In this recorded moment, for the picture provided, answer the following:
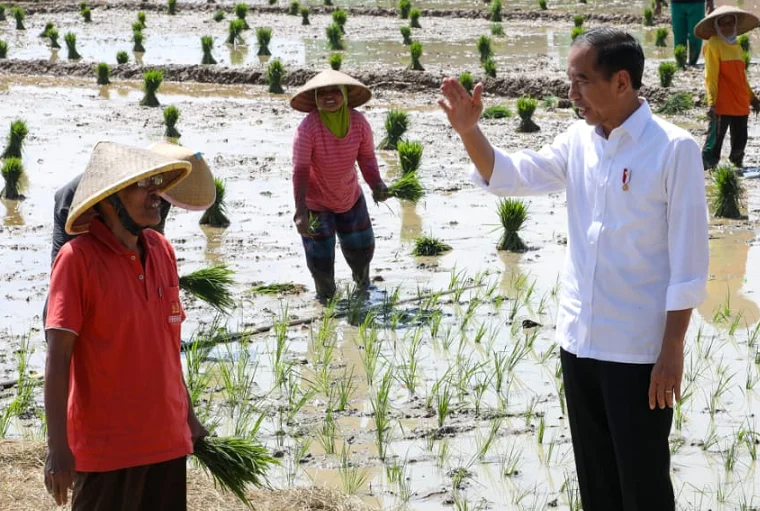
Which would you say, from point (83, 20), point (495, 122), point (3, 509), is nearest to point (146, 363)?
point (3, 509)

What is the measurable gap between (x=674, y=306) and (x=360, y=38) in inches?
717

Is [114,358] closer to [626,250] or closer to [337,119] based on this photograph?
[626,250]

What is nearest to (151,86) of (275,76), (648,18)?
(275,76)

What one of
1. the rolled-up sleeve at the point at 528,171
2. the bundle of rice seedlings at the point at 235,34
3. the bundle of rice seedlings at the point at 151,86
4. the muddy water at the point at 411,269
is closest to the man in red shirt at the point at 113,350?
the rolled-up sleeve at the point at 528,171

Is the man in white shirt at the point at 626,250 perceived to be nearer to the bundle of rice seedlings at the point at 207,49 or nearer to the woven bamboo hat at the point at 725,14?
the woven bamboo hat at the point at 725,14

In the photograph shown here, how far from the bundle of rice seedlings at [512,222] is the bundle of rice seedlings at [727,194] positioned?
4.78 feet

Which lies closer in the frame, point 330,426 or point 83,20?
point 330,426

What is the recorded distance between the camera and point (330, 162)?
6332 mm

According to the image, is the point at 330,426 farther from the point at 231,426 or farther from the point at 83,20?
the point at 83,20

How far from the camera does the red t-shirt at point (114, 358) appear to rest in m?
2.83

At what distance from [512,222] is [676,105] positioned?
5254mm

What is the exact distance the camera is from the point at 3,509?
375cm

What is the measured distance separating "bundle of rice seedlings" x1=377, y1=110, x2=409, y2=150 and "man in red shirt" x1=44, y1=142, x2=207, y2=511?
26.1 feet

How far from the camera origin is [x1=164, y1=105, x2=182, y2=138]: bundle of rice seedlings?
Result: 11.6 meters
